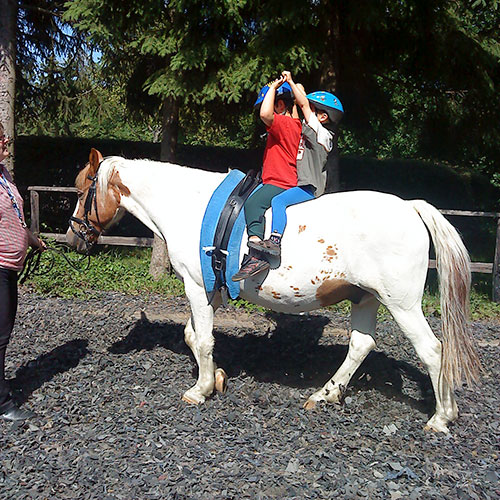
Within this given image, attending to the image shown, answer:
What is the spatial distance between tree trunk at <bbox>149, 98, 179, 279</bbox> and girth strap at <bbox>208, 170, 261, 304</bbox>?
4704 millimetres

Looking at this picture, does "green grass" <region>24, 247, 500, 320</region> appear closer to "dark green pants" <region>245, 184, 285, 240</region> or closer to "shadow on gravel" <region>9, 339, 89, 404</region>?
"shadow on gravel" <region>9, 339, 89, 404</region>

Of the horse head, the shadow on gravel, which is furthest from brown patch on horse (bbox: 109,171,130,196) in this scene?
the shadow on gravel

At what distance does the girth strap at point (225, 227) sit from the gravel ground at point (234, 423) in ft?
3.61

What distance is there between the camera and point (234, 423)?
3.99 meters

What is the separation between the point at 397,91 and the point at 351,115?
234 centimetres

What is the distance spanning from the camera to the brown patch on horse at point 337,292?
4.02 m

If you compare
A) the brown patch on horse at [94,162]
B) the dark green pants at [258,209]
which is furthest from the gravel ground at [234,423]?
the brown patch on horse at [94,162]

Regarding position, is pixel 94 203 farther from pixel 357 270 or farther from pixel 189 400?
pixel 357 270

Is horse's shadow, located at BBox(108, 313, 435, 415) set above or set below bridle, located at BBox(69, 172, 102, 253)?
below

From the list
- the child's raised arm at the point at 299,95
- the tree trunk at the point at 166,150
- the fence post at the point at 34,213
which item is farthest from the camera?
the fence post at the point at 34,213

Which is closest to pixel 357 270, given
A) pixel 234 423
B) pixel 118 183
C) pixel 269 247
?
pixel 269 247

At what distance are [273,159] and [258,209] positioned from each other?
0.42m

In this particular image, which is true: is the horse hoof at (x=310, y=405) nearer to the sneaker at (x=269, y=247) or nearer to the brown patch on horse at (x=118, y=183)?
the sneaker at (x=269, y=247)

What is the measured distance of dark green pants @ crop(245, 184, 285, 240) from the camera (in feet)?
13.0
